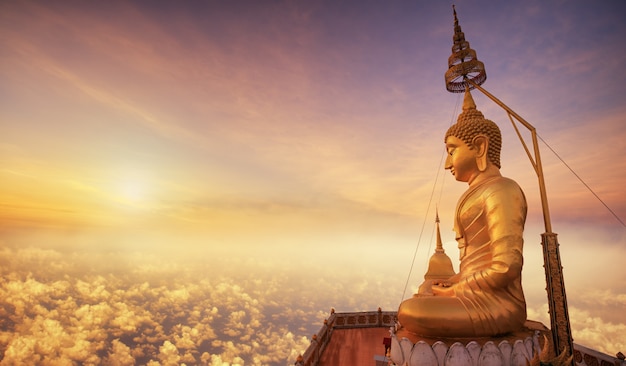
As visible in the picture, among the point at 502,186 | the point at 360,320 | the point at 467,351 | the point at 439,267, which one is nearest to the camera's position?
the point at 467,351

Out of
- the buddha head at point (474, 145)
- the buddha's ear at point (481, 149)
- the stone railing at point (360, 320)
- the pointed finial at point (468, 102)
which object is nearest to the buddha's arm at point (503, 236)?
the buddha's ear at point (481, 149)

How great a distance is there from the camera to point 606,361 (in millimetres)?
6848

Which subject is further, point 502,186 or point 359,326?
point 359,326

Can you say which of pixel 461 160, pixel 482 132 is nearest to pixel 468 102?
pixel 482 132

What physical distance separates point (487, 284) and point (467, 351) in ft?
3.62

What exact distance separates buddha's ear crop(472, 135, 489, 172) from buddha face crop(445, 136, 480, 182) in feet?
0.24

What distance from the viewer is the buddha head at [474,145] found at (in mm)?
6047

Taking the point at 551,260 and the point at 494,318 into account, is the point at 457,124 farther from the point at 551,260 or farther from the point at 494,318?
the point at 494,318

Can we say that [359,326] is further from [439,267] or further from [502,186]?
[502,186]

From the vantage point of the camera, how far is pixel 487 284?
4738 mm

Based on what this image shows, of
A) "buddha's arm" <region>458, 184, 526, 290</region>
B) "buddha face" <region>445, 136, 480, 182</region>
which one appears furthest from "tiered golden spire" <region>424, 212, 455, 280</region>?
"buddha's arm" <region>458, 184, 526, 290</region>

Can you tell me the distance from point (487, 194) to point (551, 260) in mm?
1656

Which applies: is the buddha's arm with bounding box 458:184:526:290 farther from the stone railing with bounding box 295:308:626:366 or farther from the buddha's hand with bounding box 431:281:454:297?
the stone railing with bounding box 295:308:626:366

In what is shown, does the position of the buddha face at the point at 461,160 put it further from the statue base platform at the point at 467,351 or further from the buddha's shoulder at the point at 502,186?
the statue base platform at the point at 467,351
